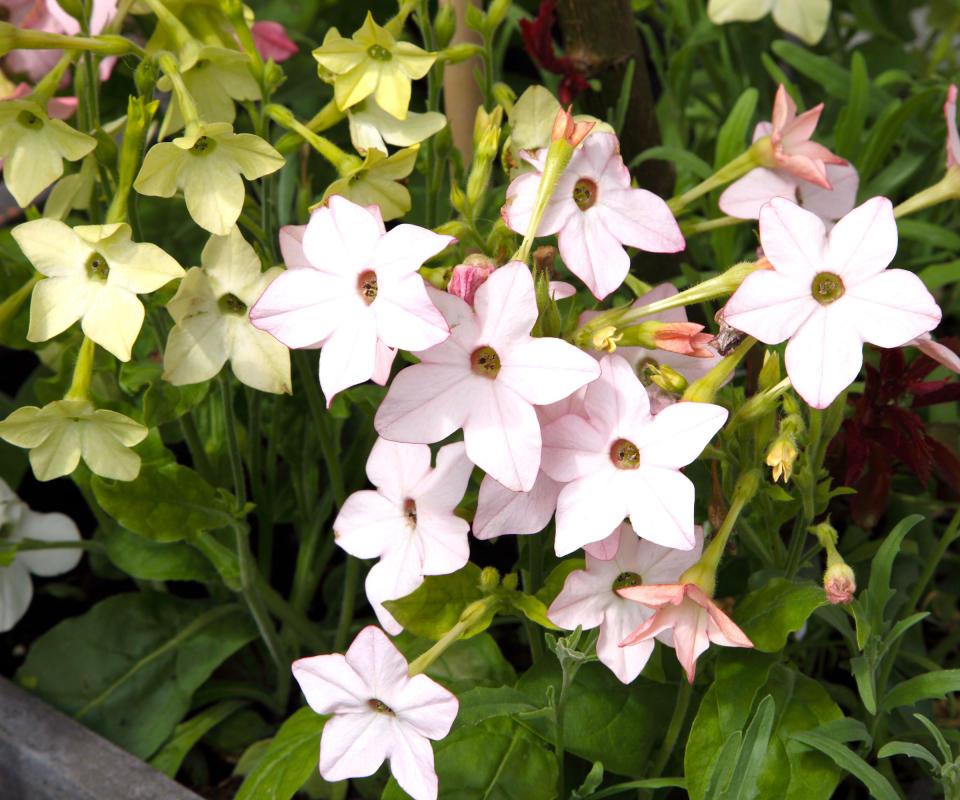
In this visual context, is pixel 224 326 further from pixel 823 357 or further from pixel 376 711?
pixel 823 357

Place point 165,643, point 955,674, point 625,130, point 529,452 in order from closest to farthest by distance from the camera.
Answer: point 529,452 < point 955,674 < point 165,643 < point 625,130

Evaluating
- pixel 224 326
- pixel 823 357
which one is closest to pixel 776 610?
pixel 823 357

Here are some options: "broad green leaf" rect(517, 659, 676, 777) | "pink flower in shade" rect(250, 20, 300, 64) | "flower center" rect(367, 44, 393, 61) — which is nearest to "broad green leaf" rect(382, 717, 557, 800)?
"broad green leaf" rect(517, 659, 676, 777)

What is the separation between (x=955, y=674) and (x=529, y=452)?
33 centimetres

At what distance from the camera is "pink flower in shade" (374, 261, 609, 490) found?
494 millimetres

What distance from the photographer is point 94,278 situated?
0.60m

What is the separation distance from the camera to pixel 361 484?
2.90ft

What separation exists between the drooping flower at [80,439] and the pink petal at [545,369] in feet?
0.82

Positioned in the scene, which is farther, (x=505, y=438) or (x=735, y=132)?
(x=735, y=132)

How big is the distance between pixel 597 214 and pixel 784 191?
193mm

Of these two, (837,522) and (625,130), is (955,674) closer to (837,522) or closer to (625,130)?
(837,522)

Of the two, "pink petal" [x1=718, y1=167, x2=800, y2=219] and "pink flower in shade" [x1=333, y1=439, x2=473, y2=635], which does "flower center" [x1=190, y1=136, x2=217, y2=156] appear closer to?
"pink flower in shade" [x1=333, y1=439, x2=473, y2=635]

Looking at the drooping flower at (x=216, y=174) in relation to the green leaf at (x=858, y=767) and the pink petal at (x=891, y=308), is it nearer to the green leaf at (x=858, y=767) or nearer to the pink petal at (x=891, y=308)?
the pink petal at (x=891, y=308)

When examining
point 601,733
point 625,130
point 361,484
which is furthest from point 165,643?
point 625,130
